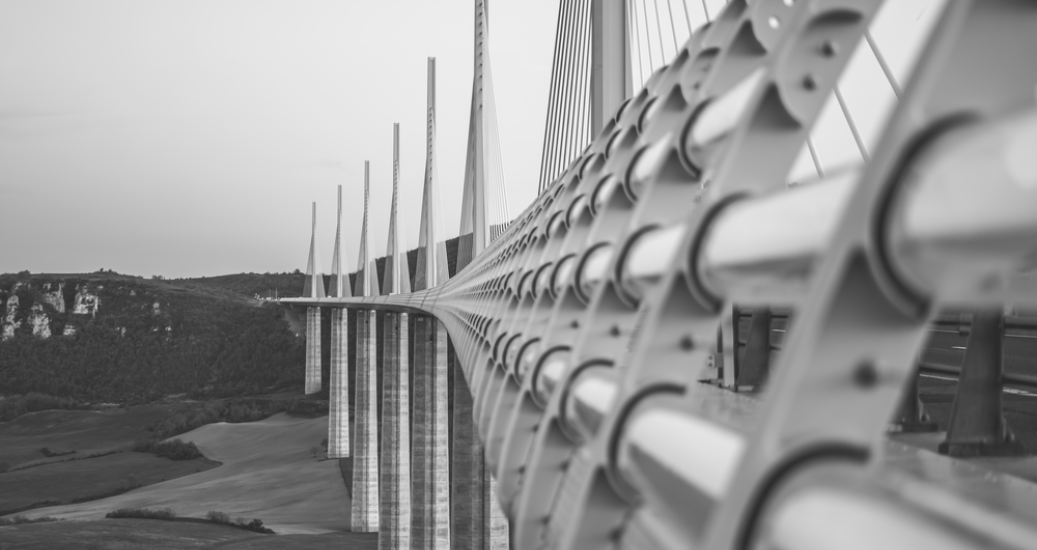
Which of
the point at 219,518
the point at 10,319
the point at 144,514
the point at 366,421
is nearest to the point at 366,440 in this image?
the point at 366,421

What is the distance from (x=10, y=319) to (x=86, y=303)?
23.1 feet

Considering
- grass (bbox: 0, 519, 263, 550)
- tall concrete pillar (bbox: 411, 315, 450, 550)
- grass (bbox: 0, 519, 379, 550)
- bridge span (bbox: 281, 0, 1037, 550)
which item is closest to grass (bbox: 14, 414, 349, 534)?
grass (bbox: 0, 519, 263, 550)

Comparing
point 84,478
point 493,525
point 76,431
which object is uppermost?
point 493,525

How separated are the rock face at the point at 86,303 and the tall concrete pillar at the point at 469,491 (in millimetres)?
80037

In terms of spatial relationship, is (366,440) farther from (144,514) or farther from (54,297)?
(54,297)

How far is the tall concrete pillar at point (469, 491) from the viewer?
23.8 meters

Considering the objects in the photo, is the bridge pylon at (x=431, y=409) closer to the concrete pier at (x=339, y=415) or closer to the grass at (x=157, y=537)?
the grass at (x=157, y=537)

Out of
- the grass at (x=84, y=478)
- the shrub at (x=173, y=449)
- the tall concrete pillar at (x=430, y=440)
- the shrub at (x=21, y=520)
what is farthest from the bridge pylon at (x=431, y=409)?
the shrub at (x=173, y=449)

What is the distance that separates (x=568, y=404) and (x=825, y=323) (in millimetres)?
1123

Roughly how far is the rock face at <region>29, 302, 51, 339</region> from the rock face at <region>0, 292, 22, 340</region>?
1.28m

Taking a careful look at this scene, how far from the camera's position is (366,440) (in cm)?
4128

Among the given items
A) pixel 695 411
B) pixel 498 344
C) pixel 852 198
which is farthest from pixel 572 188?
pixel 852 198

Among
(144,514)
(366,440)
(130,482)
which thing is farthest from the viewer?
(130,482)

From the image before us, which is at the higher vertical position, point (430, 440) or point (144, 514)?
point (430, 440)
